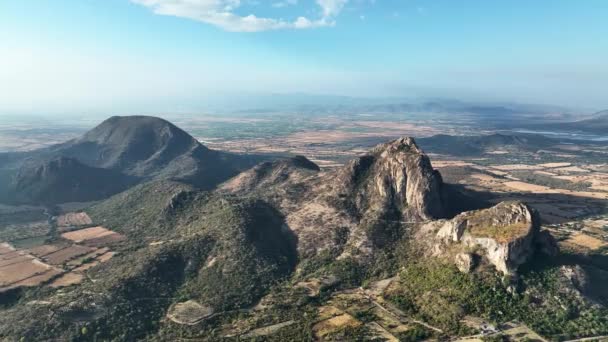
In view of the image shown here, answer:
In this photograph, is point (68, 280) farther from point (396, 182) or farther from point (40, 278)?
point (396, 182)

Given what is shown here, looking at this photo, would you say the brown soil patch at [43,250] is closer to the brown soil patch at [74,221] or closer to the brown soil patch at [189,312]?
the brown soil patch at [74,221]

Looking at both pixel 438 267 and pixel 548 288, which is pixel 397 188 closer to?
pixel 438 267

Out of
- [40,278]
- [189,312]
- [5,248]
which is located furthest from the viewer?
[5,248]

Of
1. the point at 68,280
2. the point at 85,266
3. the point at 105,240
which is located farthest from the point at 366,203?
the point at 105,240

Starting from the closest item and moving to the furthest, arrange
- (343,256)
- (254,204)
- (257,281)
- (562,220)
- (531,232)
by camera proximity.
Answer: (531,232), (257,281), (343,256), (254,204), (562,220)

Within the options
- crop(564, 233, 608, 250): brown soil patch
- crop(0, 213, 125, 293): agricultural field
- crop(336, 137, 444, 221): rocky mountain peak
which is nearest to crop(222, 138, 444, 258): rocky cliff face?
crop(336, 137, 444, 221): rocky mountain peak

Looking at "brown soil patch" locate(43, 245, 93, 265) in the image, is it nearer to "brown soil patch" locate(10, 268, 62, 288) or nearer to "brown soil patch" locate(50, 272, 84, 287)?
"brown soil patch" locate(10, 268, 62, 288)

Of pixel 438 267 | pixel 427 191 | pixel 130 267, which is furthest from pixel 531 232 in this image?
pixel 130 267

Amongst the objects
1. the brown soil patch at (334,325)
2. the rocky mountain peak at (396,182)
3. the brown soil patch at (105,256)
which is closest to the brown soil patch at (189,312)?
the brown soil patch at (334,325)
